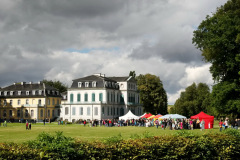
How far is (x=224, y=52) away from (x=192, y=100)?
57.7 metres

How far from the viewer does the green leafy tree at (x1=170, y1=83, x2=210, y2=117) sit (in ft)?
304

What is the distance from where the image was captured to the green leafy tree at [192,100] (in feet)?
304

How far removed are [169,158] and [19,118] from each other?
8554 centimetres

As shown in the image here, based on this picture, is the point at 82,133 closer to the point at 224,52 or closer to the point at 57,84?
the point at 224,52

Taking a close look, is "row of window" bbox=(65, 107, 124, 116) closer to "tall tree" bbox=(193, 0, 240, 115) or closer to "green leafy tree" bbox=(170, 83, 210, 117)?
"green leafy tree" bbox=(170, 83, 210, 117)

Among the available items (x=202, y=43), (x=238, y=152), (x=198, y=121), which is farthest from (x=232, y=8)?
(x=238, y=152)

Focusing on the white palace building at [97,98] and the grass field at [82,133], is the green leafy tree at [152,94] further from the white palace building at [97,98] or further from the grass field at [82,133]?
the grass field at [82,133]

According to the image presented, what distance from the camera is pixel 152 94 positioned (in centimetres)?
9319

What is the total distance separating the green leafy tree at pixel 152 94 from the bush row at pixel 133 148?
248 feet

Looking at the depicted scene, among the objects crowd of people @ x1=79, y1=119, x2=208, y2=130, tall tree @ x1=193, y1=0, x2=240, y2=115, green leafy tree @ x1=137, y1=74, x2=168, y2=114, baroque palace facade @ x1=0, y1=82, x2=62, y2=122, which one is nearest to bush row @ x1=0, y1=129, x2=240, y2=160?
tall tree @ x1=193, y1=0, x2=240, y2=115

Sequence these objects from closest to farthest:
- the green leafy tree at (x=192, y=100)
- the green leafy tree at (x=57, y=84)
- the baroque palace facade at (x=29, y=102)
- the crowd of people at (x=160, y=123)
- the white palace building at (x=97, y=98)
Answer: the crowd of people at (x=160, y=123) < the white palace building at (x=97, y=98) < the green leafy tree at (x=192, y=100) < the baroque palace facade at (x=29, y=102) < the green leafy tree at (x=57, y=84)

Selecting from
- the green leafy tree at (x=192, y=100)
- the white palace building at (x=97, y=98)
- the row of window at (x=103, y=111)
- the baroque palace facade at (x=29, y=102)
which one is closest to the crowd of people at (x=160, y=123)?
the row of window at (x=103, y=111)

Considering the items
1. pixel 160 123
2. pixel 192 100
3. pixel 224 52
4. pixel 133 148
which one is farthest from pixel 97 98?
pixel 133 148

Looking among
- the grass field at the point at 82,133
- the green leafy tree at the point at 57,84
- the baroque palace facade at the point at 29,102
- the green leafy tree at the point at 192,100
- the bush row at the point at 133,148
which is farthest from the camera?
the green leafy tree at the point at 57,84
